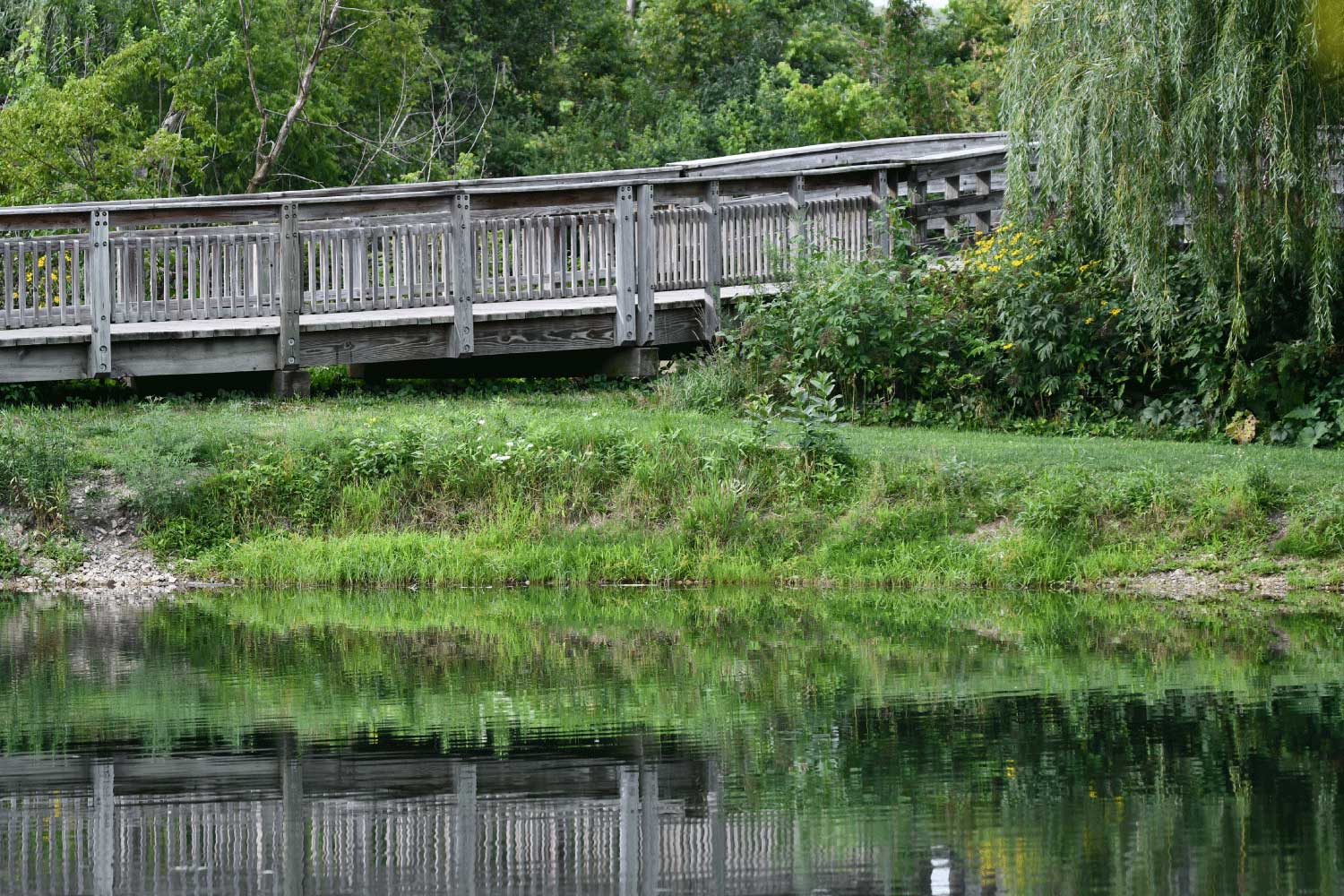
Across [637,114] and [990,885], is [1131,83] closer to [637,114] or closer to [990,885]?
[990,885]

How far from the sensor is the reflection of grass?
9.30m

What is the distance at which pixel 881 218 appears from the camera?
2014 centimetres

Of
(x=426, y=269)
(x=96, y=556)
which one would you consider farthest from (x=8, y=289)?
(x=426, y=269)

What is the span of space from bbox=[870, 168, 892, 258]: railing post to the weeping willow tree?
3.16 m

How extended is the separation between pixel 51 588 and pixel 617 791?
8.39 metres

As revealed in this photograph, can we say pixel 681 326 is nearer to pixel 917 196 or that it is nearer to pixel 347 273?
pixel 917 196

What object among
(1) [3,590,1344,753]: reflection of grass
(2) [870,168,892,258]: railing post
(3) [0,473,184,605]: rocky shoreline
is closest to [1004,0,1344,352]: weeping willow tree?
(2) [870,168,892,258]: railing post

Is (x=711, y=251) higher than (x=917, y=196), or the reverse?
(x=917, y=196)

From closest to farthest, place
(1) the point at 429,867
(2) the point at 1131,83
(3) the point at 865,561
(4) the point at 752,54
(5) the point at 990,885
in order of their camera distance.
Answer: (5) the point at 990,885
(1) the point at 429,867
(3) the point at 865,561
(2) the point at 1131,83
(4) the point at 752,54

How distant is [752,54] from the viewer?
131 ft

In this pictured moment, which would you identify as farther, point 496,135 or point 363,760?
point 496,135

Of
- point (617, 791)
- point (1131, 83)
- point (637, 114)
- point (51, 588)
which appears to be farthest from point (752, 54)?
point (617, 791)

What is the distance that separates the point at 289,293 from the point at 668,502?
17.2ft

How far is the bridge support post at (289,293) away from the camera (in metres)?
18.4
